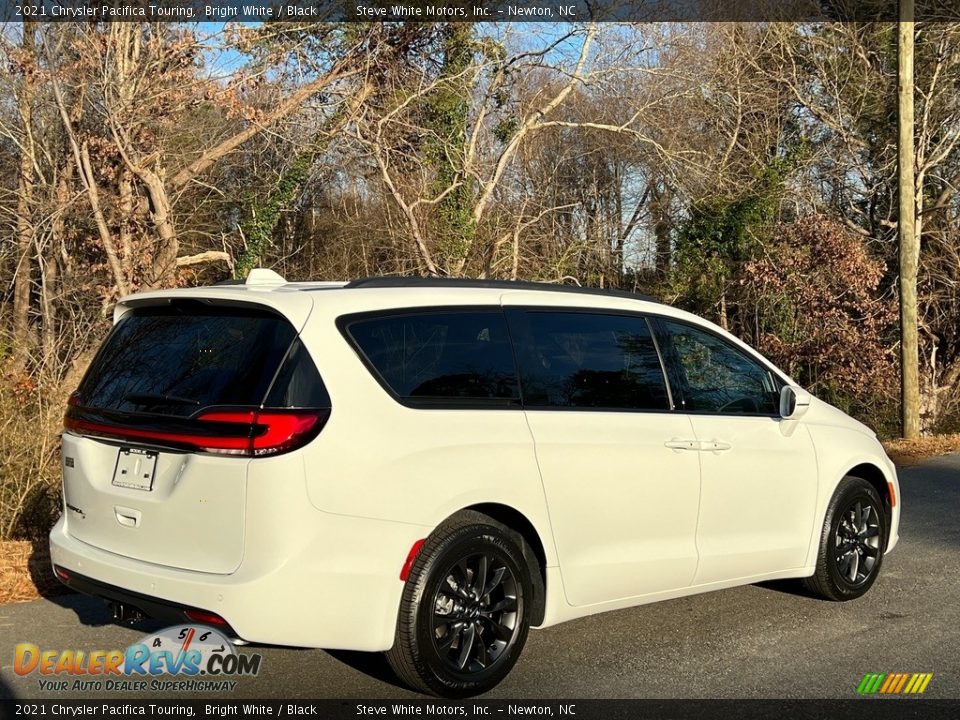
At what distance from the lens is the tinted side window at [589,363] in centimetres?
536

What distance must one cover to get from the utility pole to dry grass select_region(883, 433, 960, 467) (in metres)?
1.07

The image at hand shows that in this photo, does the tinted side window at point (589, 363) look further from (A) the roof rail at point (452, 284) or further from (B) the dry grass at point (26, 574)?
(B) the dry grass at point (26, 574)

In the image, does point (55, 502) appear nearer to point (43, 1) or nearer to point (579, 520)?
point (579, 520)

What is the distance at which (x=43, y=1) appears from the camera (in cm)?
1416

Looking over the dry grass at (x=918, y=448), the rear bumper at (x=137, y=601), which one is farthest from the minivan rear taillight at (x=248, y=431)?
the dry grass at (x=918, y=448)

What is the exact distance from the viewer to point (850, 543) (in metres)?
6.73

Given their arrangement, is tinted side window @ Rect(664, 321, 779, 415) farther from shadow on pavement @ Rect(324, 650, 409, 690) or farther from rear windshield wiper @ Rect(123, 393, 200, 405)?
rear windshield wiper @ Rect(123, 393, 200, 405)

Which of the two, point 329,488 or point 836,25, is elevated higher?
point 836,25

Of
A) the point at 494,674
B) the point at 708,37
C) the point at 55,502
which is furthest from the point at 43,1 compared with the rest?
the point at 708,37

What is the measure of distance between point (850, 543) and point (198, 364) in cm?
421

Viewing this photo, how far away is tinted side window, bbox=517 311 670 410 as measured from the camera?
5.36 meters

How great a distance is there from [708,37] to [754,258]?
16.2ft

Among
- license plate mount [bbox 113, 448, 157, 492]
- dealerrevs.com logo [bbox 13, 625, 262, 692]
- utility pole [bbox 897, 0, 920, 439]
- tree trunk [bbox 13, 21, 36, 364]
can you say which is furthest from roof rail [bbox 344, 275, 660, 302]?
utility pole [bbox 897, 0, 920, 439]

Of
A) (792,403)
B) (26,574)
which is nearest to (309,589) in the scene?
(792,403)
